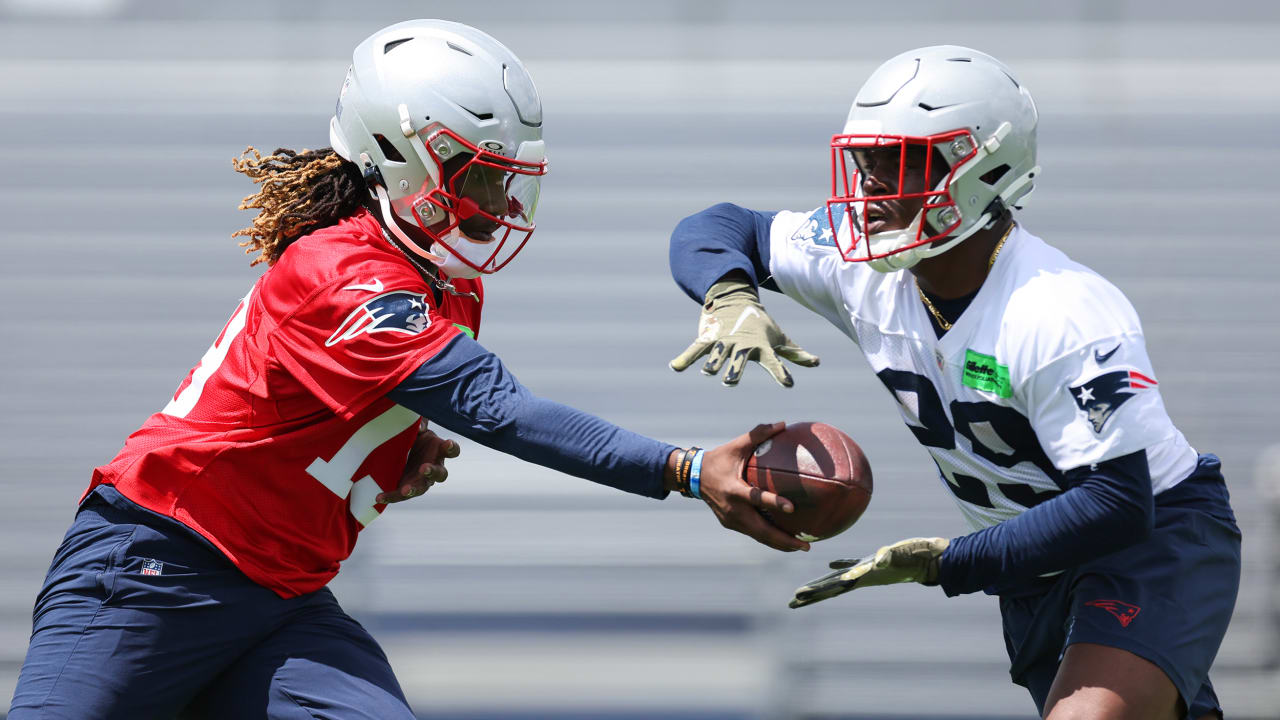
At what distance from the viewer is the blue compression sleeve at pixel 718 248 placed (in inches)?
103

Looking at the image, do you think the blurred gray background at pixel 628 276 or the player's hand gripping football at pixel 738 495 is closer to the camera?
the player's hand gripping football at pixel 738 495

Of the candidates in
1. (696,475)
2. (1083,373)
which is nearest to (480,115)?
(696,475)

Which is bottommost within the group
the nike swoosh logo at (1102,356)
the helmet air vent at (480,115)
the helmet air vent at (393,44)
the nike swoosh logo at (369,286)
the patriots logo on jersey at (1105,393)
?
the patriots logo on jersey at (1105,393)

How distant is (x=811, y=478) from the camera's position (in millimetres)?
2154

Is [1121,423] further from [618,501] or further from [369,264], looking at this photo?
[618,501]

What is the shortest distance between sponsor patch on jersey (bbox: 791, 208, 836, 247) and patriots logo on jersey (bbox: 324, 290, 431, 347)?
95cm

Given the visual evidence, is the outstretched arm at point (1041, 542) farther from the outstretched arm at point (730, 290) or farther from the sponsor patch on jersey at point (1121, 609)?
the outstretched arm at point (730, 290)

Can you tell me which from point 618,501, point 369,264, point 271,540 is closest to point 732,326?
point 369,264

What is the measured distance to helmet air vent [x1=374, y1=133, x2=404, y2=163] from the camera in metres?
2.51

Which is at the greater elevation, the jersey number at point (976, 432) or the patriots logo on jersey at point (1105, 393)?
the patriots logo on jersey at point (1105, 393)

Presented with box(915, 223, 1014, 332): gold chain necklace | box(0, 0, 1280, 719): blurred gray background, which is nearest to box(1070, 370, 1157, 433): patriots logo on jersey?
box(915, 223, 1014, 332): gold chain necklace

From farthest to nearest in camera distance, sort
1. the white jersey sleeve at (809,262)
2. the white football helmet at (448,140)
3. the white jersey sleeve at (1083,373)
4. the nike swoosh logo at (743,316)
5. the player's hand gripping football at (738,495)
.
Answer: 1. the white jersey sleeve at (809,262)
2. the white football helmet at (448,140)
3. the nike swoosh logo at (743,316)
4. the white jersey sleeve at (1083,373)
5. the player's hand gripping football at (738,495)

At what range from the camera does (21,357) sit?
4.50 metres

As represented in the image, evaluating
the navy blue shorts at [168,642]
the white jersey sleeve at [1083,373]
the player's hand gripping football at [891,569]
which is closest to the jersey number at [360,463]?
the navy blue shorts at [168,642]
